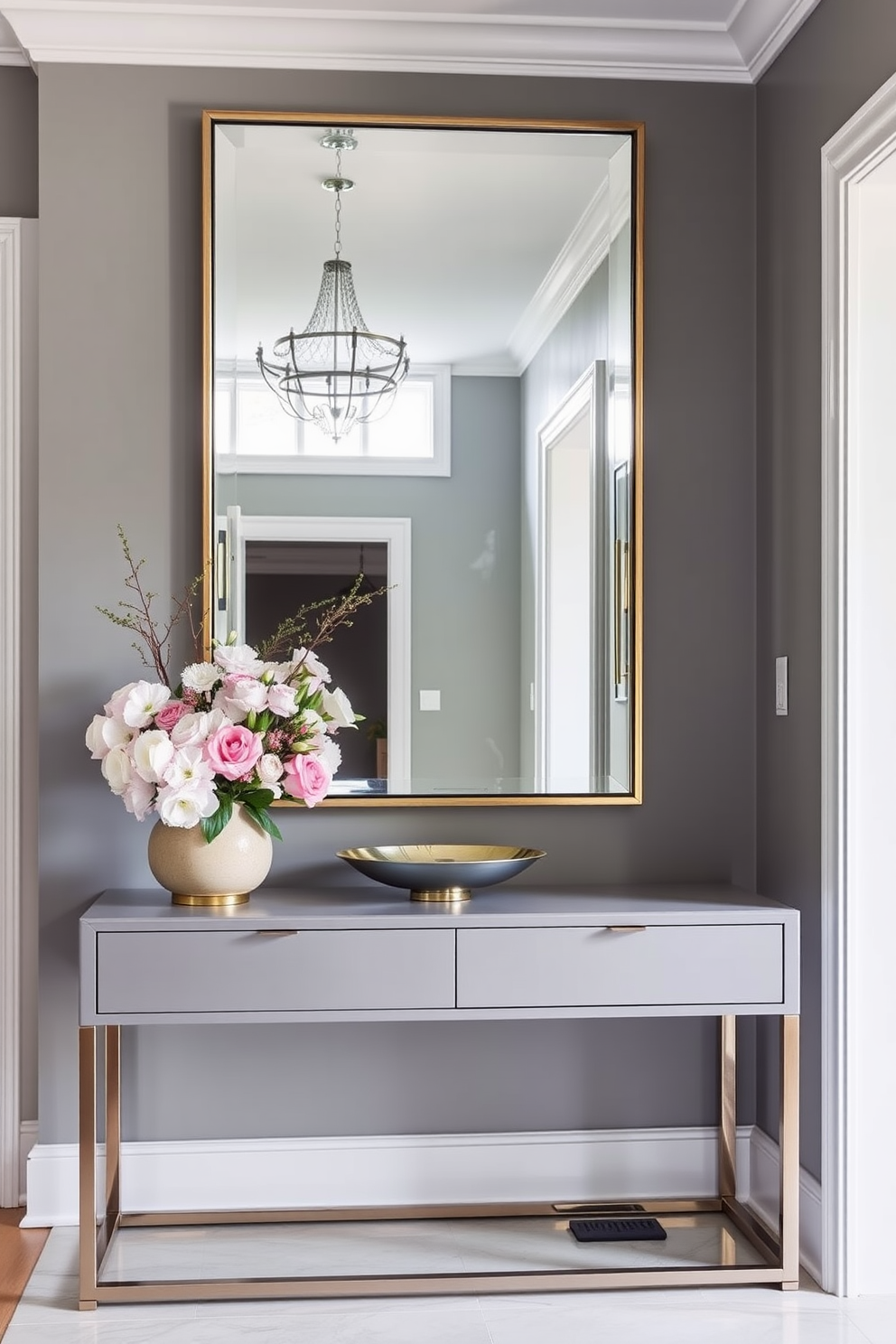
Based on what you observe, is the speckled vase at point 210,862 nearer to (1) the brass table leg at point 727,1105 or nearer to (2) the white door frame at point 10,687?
(2) the white door frame at point 10,687

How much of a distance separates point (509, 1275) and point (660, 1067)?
0.67 m

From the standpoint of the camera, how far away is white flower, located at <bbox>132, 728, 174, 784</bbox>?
248 cm

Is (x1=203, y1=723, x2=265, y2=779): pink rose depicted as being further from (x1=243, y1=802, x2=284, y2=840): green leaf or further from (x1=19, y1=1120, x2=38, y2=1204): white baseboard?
(x1=19, y1=1120, x2=38, y2=1204): white baseboard

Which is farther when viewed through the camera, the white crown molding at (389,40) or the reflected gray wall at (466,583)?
the reflected gray wall at (466,583)

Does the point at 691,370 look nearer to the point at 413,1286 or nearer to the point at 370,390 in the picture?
the point at 370,390

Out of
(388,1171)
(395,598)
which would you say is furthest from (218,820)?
(388,1171)

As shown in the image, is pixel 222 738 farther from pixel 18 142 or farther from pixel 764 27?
pixel 764 27

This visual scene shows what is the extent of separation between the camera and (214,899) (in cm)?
260

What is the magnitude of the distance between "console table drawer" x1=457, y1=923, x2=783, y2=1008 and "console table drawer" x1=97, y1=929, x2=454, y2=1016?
0.24 feet

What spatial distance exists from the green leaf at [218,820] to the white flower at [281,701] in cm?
20

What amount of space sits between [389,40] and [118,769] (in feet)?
5.67

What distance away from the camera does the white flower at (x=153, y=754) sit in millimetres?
2479

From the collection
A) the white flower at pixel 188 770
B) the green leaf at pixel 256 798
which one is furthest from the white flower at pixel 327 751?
the white flower at pixel 188 770

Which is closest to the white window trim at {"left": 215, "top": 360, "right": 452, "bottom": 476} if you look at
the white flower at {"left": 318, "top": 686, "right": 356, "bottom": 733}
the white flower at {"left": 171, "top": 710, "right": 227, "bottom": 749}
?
the white flower at {"left": 318, "top": 686, "right": 356, "bottom": 733}
